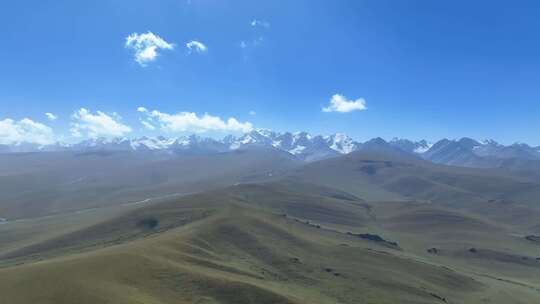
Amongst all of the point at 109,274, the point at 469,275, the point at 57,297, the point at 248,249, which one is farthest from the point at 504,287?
the point at 57,297

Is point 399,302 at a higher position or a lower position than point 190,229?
lower

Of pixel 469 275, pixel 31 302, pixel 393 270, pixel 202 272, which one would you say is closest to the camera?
pixel 31 302

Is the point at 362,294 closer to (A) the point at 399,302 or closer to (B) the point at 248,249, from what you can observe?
(A) the point at 399,302

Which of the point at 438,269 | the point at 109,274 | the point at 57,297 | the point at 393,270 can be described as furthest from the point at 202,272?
the point at 438,269

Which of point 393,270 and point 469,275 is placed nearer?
point 393,270

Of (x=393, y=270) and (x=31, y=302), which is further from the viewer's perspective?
(x=393, y=270)

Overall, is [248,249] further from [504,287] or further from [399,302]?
[504,287]

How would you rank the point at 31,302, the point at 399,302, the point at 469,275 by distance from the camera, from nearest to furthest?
the point at 31,302 < the point at 399,302 < the point at 469,275

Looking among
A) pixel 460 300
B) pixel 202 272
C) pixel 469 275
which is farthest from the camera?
pixel 469 275

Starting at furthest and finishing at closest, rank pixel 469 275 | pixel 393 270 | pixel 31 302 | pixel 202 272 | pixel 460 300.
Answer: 1. pixel 469 275
2. pixel 393 270
3. pixel 460 300
4. pixel 202 272
5. pixel 31 302
